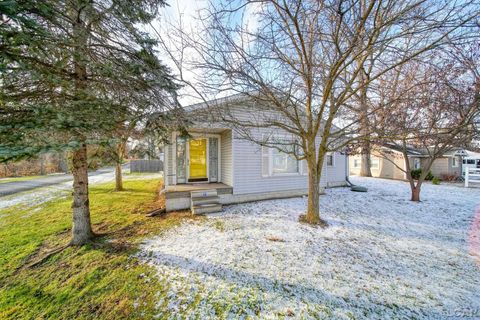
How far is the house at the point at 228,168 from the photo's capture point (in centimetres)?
711

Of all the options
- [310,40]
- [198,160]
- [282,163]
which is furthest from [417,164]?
[198,160]

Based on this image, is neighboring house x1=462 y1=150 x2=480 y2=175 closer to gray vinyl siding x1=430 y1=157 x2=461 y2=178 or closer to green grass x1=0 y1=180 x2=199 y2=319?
gray vinyl siding x1=430 y1=157 x2=461 y2=178

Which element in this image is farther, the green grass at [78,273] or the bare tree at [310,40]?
the bare tree at [310,40]

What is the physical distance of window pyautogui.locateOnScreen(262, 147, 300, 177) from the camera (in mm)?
7766

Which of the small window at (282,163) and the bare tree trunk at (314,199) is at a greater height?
the small window at (282,163)

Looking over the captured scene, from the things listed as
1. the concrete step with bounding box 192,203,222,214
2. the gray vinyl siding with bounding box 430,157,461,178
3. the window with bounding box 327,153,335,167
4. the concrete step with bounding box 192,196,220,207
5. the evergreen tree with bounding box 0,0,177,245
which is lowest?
the concrete step with bounding box 192,203,222,214

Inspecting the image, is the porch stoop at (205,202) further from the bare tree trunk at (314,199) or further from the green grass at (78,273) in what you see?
the bare tree trunk at (314,199)

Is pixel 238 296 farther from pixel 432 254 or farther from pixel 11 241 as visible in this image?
pixel 11 241

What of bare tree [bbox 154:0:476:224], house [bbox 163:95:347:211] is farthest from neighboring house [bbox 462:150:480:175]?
bare tree [bbox 154:0:476:224]

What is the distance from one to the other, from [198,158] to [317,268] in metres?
6.05

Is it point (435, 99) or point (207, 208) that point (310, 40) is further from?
point (207, 208)

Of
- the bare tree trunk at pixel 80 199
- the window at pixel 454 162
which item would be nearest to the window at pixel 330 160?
the bare tree trunk at pixel 80 199

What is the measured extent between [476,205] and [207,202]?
1018 cm

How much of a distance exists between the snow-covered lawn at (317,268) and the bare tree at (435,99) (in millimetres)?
2341
